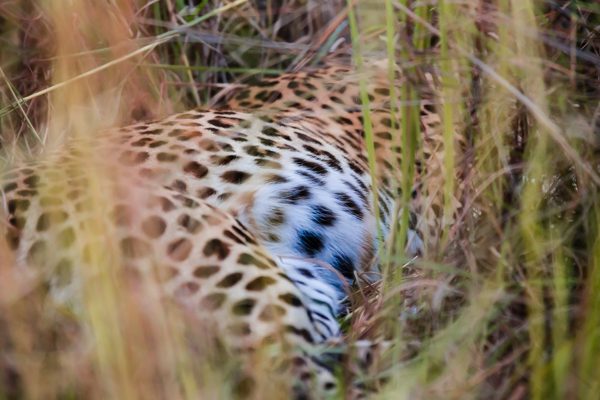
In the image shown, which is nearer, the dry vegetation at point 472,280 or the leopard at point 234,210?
the dry vegetation at point 472,280

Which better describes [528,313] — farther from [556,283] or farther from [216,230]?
[216,230]

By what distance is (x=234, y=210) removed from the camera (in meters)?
1.79

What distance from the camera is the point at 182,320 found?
133cm

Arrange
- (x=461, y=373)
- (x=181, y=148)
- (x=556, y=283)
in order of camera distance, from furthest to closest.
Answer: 1. (x=181, y=148)
2. (x=556, y=283)
3. (x=461, y=373)

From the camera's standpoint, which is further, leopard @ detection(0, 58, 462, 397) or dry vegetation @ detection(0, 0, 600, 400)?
leopard @ detection(0, 58, 462, 397)

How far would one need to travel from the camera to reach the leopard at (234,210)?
1409 mm

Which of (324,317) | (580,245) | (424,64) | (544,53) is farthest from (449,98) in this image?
(324,317)

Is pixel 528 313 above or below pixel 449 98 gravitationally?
below

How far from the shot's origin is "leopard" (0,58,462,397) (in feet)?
4.62

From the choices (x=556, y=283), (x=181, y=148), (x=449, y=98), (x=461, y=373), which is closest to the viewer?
(x=461, y=373)

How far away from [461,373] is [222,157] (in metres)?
1.04

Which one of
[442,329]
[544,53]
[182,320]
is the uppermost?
Answer: [544,53]

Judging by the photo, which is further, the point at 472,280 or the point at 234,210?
the point at 234,210

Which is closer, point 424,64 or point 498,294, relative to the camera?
point 498,294
